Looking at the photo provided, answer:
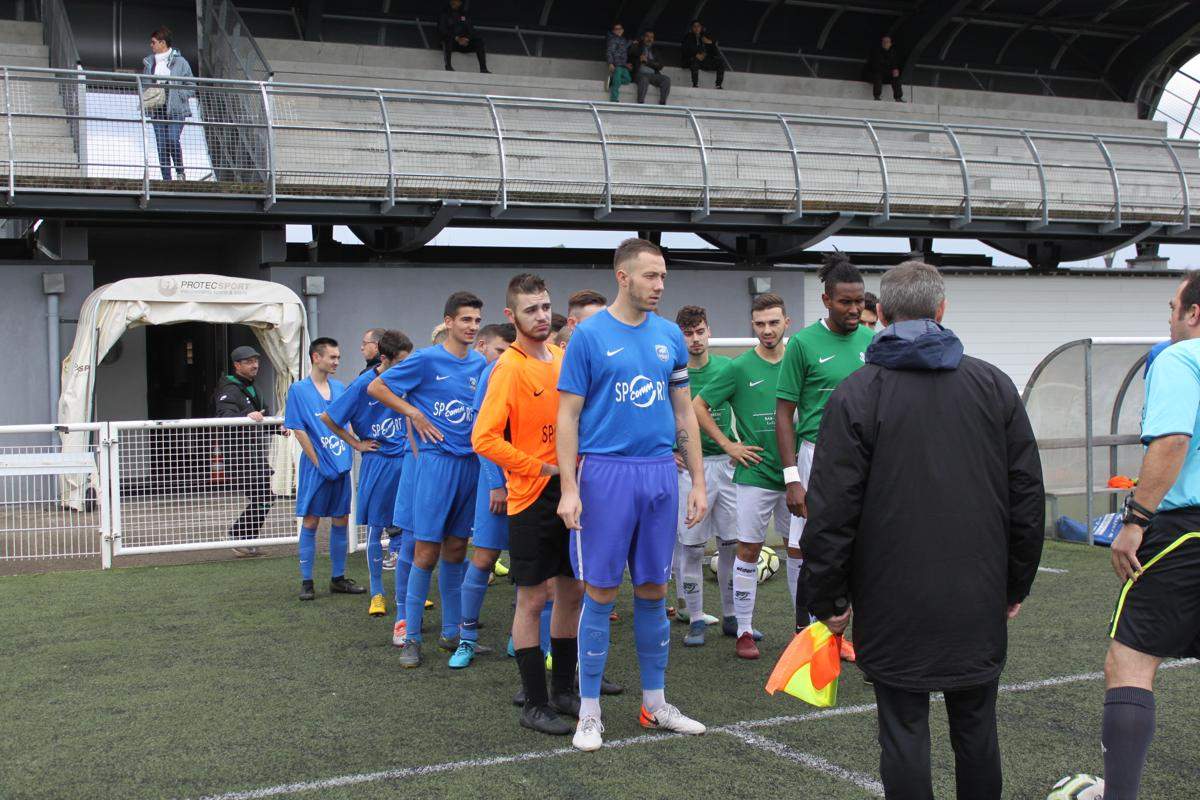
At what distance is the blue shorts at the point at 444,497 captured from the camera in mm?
6105

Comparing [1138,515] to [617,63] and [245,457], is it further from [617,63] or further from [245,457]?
[617,63]

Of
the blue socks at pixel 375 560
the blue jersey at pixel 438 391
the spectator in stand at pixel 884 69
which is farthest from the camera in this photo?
the spectator in stand at pixel 884 69

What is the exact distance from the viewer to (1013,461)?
3.20 meters

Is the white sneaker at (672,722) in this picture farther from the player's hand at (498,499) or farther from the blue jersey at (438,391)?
the blue jersey at (438,391)

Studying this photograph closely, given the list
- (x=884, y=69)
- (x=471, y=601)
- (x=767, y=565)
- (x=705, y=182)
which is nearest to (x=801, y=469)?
(x=471, y=601)

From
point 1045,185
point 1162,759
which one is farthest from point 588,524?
point 1045,185

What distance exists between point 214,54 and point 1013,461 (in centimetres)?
1833

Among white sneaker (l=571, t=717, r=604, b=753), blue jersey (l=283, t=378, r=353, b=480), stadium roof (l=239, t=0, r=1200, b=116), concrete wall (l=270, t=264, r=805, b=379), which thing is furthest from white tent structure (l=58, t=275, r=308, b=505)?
stadium roof (l=239, t=0, r=1200, b=116)

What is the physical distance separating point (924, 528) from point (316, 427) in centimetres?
580

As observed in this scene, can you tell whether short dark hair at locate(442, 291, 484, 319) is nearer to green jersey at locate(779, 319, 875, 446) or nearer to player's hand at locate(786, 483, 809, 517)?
green jersey at locate(779, 319, 875, 446)

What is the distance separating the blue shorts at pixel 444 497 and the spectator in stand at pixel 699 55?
1881 centimetres

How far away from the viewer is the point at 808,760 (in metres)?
4.34

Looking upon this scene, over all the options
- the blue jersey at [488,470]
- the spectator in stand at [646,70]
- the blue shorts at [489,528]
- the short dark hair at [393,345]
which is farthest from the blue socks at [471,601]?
the spectator in stand at [646,70]

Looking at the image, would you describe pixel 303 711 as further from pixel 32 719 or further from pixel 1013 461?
pixel 1013 461
